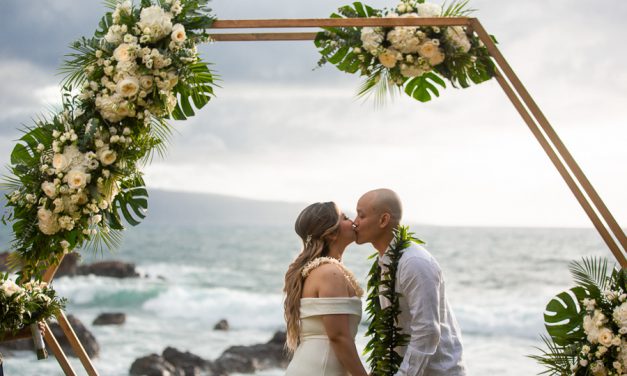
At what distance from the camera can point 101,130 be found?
203 inches

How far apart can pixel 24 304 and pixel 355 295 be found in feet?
6.55

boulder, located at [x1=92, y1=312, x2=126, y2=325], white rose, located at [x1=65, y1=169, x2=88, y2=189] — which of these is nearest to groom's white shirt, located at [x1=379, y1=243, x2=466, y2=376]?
white rose, located at [x1=65, y1=169, x2=88, y2=189]

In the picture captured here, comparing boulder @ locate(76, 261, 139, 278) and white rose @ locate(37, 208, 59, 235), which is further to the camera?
boulder @ locate(76, 261, 139, 278)

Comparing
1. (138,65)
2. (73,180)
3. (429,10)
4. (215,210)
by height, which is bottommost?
(73,180)

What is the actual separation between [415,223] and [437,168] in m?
8.61

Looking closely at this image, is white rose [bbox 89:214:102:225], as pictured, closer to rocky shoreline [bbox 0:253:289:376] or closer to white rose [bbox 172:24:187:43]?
white rose [bbox 172:24:187:43]

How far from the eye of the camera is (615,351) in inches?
176

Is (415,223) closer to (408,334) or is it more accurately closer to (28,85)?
(28,85)

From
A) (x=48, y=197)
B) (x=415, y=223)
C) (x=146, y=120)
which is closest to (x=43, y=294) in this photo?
(x=48, y=197)

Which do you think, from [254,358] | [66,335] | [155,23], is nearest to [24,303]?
[66,335]

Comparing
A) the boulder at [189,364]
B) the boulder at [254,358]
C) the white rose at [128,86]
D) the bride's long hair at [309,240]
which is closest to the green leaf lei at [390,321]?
the bride's long hair at [309,240]

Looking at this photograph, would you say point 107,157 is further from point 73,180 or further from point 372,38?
point 372,38

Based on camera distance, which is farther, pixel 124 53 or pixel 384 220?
pixel 124 53

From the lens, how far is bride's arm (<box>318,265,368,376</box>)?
4637 millimetres
